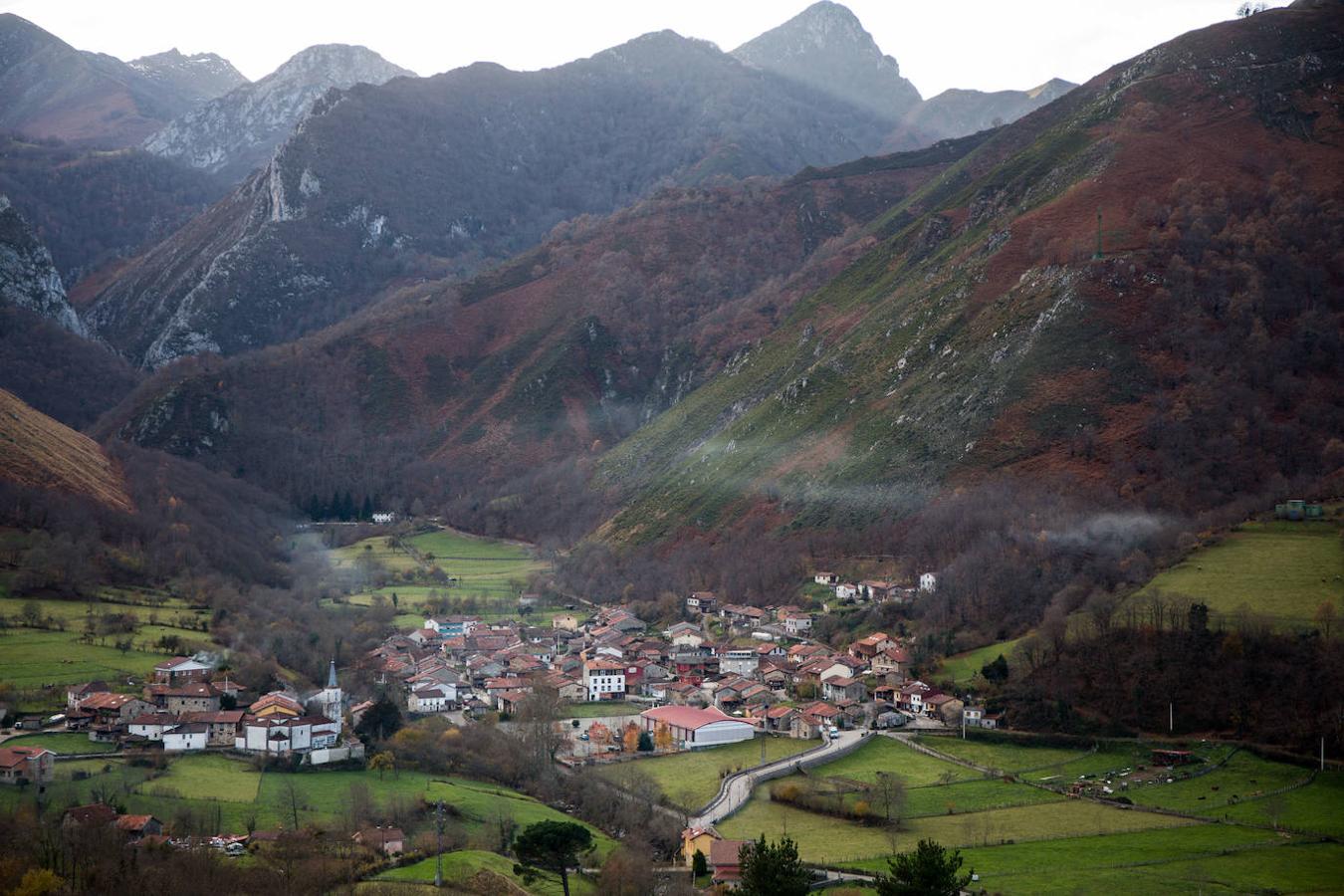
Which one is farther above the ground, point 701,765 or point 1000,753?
point 1000,753

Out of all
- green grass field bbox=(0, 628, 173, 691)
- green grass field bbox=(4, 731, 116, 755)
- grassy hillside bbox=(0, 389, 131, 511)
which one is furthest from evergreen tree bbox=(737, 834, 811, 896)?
grassy hillside bbox=(0, 389, 131, 511)

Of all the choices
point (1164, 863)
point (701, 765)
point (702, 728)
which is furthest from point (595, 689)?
point (1164, 863)

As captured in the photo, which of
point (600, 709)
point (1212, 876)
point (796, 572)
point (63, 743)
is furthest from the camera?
point (796, 572)

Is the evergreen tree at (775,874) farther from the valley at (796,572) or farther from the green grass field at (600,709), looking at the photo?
the green grass field at (600,709)

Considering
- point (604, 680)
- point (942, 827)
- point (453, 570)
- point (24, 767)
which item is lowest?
point (942, 827)

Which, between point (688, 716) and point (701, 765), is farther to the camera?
point (688, 716)

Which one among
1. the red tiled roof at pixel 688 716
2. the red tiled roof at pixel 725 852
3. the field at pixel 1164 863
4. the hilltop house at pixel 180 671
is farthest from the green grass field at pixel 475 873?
the hilltop house at pixel 180 671

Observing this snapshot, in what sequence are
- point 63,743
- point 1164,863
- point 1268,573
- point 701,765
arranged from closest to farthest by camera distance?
point 1164,863
point 63,743
point 701,765
point 1268,573

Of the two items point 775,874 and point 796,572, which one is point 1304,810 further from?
point 796,572
